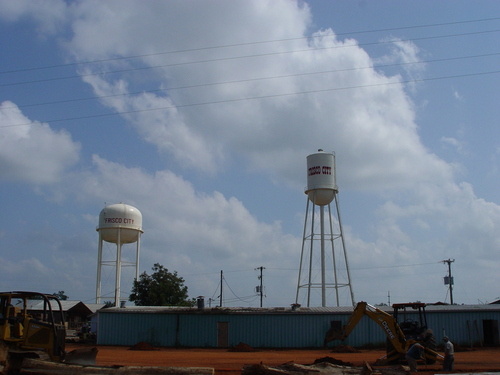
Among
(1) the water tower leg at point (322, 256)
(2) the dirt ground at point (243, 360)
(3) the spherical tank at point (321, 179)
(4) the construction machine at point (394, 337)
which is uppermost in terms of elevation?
(3) the spherical tank at point (321, 179)

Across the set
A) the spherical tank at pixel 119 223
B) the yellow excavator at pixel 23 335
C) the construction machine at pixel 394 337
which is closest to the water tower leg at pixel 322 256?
the spherical tank at pixel 119 223

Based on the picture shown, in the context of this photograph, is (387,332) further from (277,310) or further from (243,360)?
(277,310)

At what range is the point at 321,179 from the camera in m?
46.1

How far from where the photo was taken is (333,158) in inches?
1853

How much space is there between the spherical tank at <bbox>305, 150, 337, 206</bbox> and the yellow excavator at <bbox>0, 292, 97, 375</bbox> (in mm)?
31539

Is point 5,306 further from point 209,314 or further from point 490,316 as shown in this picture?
point 490,316

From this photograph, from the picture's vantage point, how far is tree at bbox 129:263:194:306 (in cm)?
5544

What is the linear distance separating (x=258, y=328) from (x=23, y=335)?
25173mm

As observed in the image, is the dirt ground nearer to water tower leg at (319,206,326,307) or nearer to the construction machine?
the construction machine

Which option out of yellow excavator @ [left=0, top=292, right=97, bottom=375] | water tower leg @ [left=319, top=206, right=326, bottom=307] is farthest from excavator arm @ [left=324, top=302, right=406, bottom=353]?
water tower leg @ [left=319, top=206, right=326, bottom=307]

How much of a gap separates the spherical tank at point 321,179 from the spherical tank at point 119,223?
17.7 m

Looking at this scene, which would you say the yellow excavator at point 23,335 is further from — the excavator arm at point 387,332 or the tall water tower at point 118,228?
the tall water tower at point 118,228

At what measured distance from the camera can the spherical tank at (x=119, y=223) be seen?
5350cm

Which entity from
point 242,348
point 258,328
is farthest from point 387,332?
point 258,328
